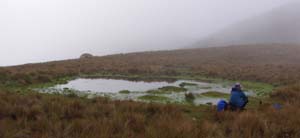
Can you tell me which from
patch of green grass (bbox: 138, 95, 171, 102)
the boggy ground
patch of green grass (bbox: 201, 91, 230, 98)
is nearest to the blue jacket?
the boggy ground

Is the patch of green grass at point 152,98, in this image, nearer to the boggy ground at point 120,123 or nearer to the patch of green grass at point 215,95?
the patch of green grass at point 215,95

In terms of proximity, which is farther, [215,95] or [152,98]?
[215,95]

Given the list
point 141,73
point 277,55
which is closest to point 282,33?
point 277,55

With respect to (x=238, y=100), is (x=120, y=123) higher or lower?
higher

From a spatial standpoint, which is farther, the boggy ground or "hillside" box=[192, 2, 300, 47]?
"hillside" box=[192, 2, 300, 47]

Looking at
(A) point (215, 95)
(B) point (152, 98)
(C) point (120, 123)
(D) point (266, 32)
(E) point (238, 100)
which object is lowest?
(A) point (215, 95)

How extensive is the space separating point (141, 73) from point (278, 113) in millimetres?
20130

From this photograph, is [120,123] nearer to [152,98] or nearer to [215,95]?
[152,98]

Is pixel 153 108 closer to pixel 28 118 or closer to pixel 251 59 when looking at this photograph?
pixel 28 118


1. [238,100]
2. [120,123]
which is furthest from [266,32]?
[120,123]

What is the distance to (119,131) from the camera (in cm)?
680

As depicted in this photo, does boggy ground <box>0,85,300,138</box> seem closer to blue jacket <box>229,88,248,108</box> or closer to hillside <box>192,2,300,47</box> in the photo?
blue jacket <box>229,88,248,108</box>

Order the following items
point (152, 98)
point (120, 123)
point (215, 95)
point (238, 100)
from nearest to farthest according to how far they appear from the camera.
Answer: point (120, 123) → point (238, 100) → point (152, 98) → point (215, 95)

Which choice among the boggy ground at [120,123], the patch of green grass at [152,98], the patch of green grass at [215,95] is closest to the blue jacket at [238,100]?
the boggy ground at [120,123]
